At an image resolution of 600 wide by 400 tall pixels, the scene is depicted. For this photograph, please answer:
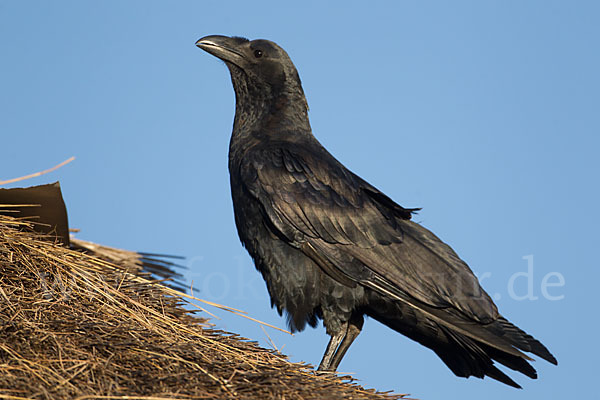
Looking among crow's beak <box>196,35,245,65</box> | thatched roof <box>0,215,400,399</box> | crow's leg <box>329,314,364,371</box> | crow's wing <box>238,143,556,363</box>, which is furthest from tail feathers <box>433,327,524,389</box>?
crow's beak <box>196,35,245,65</box>

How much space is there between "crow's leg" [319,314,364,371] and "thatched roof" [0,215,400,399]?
0.75 meters

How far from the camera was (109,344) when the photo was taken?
3273 mm

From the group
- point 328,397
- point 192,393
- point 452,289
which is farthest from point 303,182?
point 192,393

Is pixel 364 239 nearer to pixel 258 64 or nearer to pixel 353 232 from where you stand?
pixel 353 232

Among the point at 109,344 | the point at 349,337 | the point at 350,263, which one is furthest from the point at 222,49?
the point at 109,344

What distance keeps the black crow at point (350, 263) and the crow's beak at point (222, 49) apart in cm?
80

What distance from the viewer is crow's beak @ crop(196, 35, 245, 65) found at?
5453 millimetres

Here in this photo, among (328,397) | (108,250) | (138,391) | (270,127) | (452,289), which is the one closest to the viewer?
(138,391)

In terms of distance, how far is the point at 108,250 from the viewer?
601 cm

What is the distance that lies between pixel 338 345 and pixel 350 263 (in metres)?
0.58

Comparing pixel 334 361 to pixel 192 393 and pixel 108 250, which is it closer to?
pixel 192 393

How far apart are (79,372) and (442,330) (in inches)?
93.0

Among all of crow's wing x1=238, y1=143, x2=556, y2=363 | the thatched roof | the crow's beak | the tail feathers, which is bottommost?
the thatched roof

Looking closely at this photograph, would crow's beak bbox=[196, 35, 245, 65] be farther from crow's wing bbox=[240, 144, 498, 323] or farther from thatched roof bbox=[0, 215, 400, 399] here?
thatched roof bbox=[0, 215, 400, 399]
